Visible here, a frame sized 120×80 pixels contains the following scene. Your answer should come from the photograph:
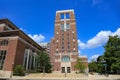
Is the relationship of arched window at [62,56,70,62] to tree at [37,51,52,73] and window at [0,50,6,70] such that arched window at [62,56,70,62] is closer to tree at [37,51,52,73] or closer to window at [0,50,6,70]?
tree at [37,51,52,73]

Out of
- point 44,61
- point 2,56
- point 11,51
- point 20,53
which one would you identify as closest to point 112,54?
point 44,61

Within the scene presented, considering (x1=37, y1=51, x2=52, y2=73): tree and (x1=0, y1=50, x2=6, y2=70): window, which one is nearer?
(x1=0, y1=50, x2=6, y2=70): window

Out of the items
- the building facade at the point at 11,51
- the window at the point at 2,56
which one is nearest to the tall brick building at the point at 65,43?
the building facade at the point at 11,51

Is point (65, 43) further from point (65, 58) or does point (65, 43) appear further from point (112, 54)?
point (112, 54)

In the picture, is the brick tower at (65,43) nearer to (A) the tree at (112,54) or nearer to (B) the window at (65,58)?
(B) the window at (65,58)

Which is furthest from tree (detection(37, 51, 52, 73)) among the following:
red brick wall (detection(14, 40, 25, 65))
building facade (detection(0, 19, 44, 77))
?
red brick wall (detection(14, 40, 25, 65))

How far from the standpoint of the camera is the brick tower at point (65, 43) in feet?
195

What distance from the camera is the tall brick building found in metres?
59.4

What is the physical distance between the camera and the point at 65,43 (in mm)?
62969

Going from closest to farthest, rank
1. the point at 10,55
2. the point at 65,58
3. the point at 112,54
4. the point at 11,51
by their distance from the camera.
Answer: the point at 112,54 < the point at 10,55 < the point at 11,51 < the point at 65,58

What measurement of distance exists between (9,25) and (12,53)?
1464 cm

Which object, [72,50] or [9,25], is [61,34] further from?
[9,25]

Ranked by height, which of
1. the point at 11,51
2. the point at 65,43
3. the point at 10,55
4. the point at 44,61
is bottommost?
the point at 44,61

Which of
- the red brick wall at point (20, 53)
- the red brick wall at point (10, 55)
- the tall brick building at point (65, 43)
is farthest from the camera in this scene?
the tall brick building at point (65, 43)
